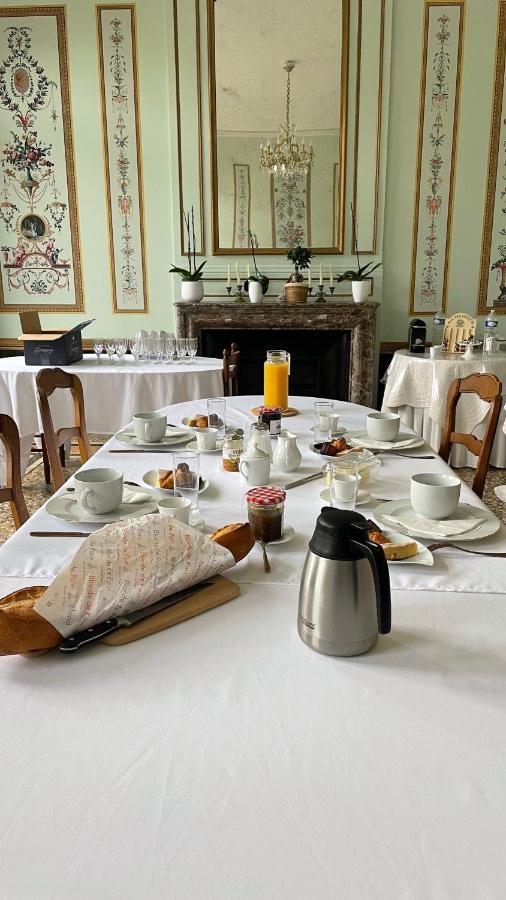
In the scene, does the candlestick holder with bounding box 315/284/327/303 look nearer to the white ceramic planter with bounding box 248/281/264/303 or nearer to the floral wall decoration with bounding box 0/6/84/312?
the white ceramic planter with bounding box 248/281/264/303

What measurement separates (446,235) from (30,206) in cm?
303

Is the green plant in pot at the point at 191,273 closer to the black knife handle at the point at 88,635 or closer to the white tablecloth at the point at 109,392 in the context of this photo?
the white tablecloth at the point at 109,392

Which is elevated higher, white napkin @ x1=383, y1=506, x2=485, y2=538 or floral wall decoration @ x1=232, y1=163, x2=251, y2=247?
floral wall decoration @ x1=232, y1=163, x2=251, y2=247

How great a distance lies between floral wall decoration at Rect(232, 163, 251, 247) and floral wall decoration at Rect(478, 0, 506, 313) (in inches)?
65.9

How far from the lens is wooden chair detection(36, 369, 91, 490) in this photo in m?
2.20

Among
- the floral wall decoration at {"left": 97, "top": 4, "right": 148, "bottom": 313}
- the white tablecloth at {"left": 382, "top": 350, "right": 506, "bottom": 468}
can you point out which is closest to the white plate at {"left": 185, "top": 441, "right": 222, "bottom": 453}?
the white tablecloth at {"left": 382, "top": 350, "right": 506, "bottom": 468}

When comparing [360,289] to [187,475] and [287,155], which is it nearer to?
[287,155]

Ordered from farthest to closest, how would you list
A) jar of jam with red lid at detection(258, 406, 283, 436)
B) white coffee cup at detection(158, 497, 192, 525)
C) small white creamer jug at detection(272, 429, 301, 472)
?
jar of jam with red lid at detection(258, 406, 283, 436)
small white creamer jug at detection(272, 429, 301, 472)
white coffee cup at detection(158, 497, 192, 525)

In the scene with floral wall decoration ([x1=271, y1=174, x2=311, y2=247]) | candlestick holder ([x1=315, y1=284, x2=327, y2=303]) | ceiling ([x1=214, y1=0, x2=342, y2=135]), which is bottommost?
candlestick holder ([x1=315, y1=284, x2=327, y2=303])

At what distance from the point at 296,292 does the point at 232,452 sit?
10.6ft

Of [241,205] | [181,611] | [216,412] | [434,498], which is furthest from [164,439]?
[241,205]

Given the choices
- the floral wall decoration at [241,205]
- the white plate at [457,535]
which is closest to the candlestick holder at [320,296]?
the floral wall decoration at [241,205]

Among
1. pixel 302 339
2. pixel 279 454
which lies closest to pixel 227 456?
pixel 279 454

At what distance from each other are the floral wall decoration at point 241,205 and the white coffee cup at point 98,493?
3.90 m
